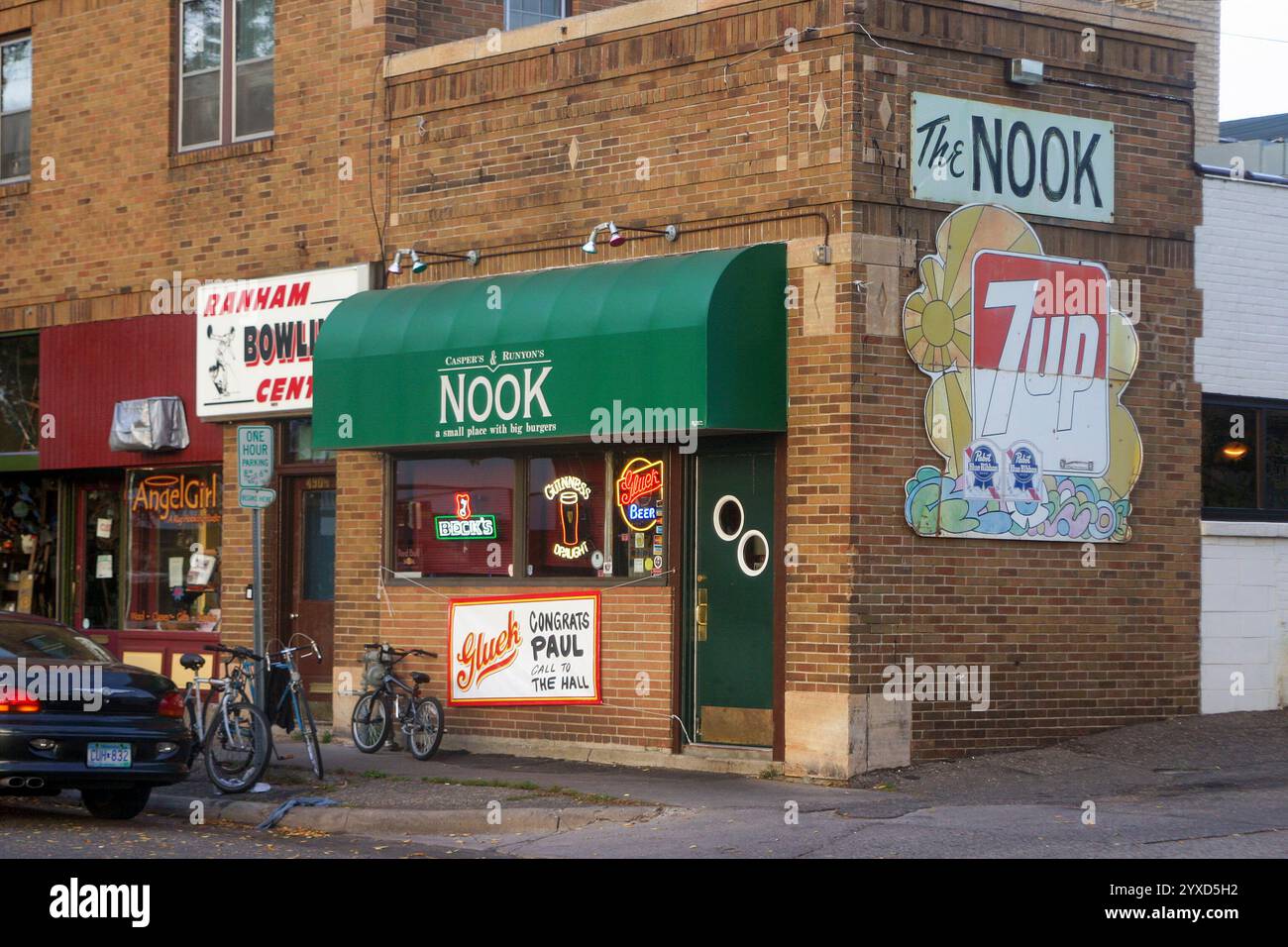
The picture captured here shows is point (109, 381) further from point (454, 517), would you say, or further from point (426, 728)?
point (426, 728)

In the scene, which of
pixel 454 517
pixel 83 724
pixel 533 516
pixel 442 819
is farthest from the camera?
pixel 454 517

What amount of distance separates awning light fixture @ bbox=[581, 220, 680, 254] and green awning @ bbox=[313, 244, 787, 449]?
200 mm

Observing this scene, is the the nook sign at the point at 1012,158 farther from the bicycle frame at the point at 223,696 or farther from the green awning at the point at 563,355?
the bicycle frame at the point at 223,696

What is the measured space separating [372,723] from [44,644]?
3913 millimetres

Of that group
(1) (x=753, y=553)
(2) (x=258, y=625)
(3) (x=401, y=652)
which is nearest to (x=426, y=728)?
(3) (x=401, y=652)

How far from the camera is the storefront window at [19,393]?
2067cm

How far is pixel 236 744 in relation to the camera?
13297 millimetres

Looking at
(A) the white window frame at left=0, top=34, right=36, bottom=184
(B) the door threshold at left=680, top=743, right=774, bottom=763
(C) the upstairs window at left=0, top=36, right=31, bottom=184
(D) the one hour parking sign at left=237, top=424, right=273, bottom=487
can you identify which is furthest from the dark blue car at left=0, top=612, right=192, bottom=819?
(C) the upstairs window at left=0, top=36, right=31, bottom=184

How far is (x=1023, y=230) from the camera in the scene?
14.6 m

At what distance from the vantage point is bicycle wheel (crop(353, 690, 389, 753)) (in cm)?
1580

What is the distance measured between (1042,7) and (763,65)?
2373 mm

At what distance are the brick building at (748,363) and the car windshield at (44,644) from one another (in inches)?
152

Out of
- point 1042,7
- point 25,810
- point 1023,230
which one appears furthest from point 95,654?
point 1042,7

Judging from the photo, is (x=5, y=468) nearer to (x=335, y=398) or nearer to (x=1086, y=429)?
(x=335, y=398)
